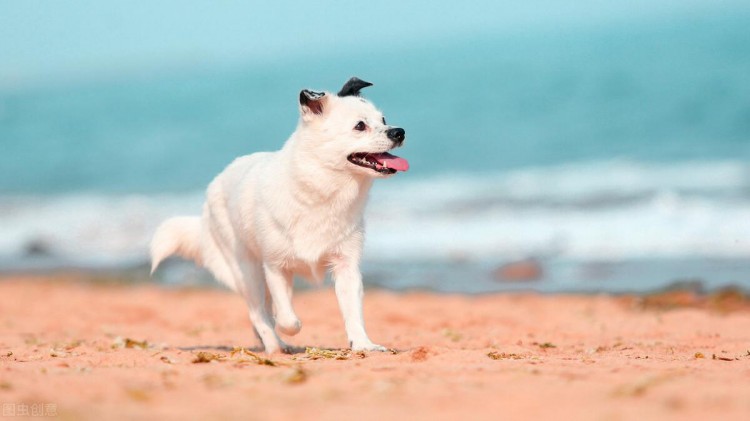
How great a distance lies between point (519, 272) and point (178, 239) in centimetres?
583

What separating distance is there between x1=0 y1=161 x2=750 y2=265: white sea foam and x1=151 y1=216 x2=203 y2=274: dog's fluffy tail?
6726 millimetres

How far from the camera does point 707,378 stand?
5.19 meters

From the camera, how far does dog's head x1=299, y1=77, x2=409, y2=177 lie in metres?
6.91

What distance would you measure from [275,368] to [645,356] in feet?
8.22

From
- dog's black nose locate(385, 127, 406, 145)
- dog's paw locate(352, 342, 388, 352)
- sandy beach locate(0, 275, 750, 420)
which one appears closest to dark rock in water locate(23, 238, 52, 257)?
sandy beach locate(0, 275, 750, 420)

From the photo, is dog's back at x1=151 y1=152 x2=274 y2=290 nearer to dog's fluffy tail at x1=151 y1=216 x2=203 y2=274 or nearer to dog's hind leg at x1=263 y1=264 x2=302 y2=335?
dog's fluffy tail at x1=151 y1=216 x2=203 y2=274

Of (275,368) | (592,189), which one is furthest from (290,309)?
(592,189)

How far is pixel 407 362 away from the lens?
6.09 meters

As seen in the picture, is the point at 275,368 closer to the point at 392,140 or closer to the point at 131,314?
the point at 392,140

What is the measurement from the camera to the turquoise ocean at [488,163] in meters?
14.2

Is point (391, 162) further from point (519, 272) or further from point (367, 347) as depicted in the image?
point (519, 272)

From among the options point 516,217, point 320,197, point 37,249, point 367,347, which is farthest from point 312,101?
point 37,249

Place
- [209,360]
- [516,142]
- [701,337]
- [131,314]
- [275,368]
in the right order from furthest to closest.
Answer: [516,142], [131,314], [701,337], [209,360], [275,368]

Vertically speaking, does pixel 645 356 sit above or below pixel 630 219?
below
